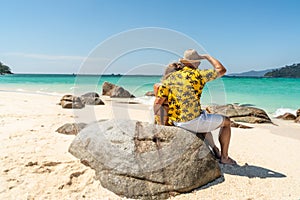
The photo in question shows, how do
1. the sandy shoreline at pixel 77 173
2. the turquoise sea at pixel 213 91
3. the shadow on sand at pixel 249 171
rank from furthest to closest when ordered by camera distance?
1. the turquoise sea at pixel 213 91
2. the shadow on sand at pixel 249 171
3. the sandy shoreline at pixel 77 173

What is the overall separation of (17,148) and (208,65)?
3361 mm

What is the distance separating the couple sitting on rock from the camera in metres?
3.70

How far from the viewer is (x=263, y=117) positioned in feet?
31.8

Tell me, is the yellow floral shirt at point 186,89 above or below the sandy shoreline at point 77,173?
above

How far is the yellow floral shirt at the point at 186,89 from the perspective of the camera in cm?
369

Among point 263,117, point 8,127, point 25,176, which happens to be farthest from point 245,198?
point 263,117

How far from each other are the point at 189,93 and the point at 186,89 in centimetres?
7

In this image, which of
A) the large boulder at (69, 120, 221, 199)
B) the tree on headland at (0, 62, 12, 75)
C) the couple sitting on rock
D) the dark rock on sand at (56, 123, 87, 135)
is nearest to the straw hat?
the couple sitting on rock

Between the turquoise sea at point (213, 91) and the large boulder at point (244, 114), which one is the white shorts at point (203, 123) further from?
the large boulder at point (244, 114)

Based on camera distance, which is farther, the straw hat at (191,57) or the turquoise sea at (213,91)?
the turquoise sea at (213,91)

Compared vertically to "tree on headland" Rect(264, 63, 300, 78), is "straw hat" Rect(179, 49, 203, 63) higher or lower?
higher

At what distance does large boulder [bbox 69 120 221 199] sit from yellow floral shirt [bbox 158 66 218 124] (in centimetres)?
28

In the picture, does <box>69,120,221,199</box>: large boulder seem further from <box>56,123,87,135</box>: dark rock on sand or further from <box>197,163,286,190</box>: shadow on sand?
<box>56,123,87,135</box>: dark rock on sand

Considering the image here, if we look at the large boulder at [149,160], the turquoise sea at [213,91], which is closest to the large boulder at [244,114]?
the turquoise sea at [213,91]
